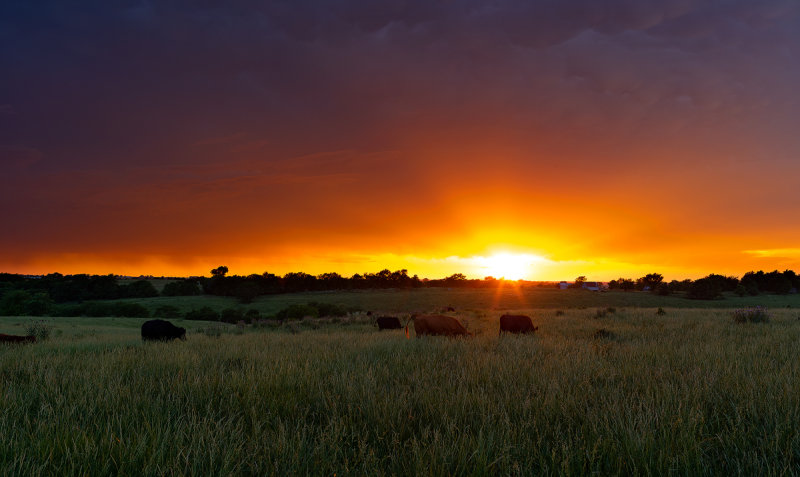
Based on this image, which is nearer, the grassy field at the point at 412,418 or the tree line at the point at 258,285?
the grassy field at the point at 412,418

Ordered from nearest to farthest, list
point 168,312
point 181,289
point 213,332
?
point 213,332, point 168,312, point 181,289

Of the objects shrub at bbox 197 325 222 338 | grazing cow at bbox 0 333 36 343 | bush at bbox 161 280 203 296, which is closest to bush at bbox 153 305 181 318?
bush at bbox 161 280 203 296

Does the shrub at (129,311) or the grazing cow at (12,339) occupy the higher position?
the grazing cow at (12,339)

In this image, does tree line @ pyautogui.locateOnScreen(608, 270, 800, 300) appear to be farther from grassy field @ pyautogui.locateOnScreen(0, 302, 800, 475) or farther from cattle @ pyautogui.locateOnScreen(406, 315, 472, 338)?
grassy field @ pyautogui.locateOnScreen(0, 302, 800, 475)

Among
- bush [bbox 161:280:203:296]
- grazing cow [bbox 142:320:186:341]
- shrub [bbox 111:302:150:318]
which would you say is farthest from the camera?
bush [bbox 161:280:203:296]

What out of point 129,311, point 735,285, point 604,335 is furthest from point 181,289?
point 735,285

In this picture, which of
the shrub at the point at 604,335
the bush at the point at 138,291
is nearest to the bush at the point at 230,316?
the bush at the point at 138,291

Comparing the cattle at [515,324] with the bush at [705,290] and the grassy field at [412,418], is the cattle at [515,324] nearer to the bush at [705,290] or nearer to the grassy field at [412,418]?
the grassy field at [412,418]

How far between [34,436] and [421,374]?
4587 mm

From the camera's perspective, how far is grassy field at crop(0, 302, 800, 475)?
2.95 m

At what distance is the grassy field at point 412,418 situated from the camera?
295cm

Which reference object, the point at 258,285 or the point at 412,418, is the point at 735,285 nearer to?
the point at 412,418

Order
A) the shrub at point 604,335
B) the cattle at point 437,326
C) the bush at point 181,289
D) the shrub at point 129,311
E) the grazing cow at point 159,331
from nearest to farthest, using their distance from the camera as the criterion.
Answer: the shrub at point 604,335, the cattle at point 437,326, the grazing cow at point 159,331, the shrub at point 129,311, the bush at point 181,289

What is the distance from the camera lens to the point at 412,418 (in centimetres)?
397
